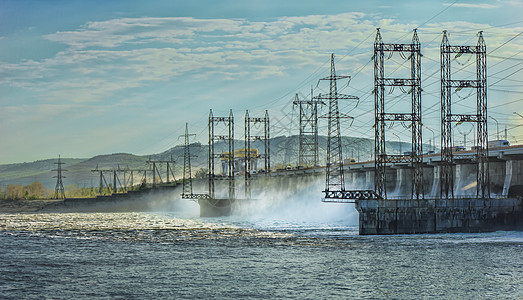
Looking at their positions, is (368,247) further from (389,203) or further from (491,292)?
(491,292)

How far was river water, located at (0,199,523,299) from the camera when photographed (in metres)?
49.2

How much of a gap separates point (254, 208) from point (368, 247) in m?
87.9

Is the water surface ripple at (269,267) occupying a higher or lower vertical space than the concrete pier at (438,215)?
lower

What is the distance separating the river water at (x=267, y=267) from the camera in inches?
1937

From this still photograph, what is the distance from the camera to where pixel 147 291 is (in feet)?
162

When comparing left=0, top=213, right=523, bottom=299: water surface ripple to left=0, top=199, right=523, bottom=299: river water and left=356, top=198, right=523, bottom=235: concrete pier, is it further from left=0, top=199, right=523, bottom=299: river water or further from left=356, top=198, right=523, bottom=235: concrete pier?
left=356, top=198, right=523, bottom=235: concrete pier

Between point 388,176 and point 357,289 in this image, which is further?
point 388,176

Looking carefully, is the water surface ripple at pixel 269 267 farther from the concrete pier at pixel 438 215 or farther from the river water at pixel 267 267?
the concrete pier at pixel 438 215

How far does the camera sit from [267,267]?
60438 millimetres

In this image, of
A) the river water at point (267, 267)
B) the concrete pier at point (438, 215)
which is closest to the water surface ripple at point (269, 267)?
the river water at point (267, 267)

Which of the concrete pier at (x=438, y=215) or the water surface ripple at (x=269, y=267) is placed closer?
the water surface ripple at (x=269, y=267)

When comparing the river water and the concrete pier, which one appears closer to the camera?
the river water

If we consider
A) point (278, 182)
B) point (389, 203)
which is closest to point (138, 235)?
point (389, 203)

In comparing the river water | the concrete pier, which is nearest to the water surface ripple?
the river water
